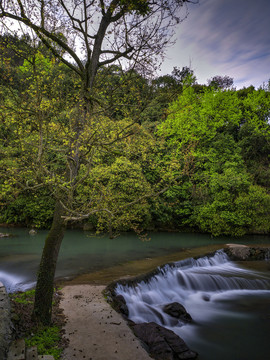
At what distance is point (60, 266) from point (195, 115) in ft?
73.6

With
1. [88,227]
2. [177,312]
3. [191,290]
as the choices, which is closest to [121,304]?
[177,312]

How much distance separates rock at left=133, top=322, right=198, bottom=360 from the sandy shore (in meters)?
0.40

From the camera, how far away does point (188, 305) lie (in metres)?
9.16

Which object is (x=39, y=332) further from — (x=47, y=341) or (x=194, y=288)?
(x=194, y=288)

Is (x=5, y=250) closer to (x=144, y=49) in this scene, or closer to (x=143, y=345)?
(x=143, y=345)

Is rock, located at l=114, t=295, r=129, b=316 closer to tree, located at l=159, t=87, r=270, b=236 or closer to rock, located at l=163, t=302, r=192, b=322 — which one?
rock, located at l=163, t=302, r=192, b=322

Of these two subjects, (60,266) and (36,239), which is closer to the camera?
(60,266)

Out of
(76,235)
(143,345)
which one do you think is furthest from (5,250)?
(143,345)

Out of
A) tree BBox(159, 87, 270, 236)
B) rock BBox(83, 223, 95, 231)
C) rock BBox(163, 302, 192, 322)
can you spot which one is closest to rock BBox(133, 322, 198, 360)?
rock BBox(163, 302, 192, 322)

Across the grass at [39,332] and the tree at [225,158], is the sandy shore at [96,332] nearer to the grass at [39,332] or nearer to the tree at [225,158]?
the grass at [39,332]

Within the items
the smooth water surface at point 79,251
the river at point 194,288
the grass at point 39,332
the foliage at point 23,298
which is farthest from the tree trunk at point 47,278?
the smooth water surface at point 79,251

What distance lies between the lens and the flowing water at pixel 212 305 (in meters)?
6.64

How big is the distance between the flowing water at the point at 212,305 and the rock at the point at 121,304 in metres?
0.42

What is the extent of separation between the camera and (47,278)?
208 inches
